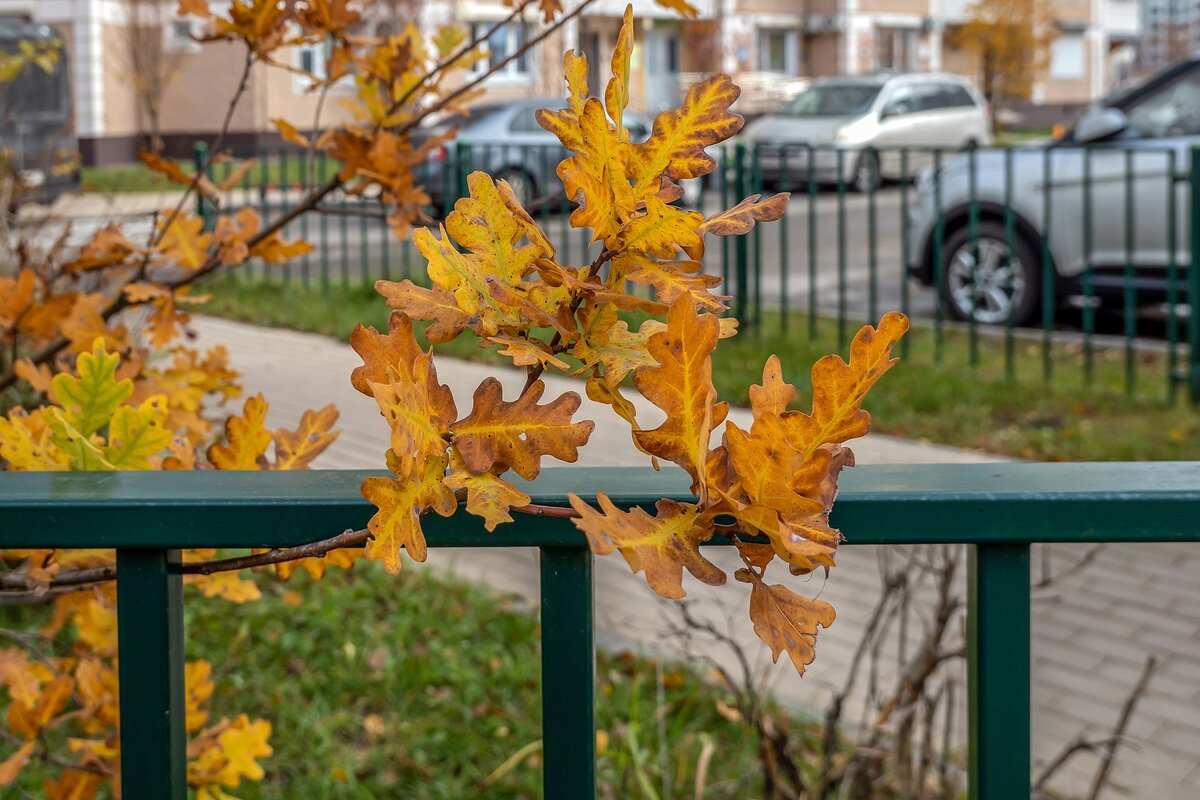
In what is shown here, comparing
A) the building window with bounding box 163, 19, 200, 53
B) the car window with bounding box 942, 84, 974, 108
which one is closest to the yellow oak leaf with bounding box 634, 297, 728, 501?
the car window with bounding box 942, 84, 974, 108

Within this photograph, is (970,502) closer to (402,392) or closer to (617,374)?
(617,374)

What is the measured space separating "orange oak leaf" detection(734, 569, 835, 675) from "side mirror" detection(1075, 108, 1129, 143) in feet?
27.6

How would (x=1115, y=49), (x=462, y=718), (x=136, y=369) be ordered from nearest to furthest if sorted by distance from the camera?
(x=136, y=369), (x=462, y=718), (x=1115, y=49)

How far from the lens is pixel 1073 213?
27.7 feet

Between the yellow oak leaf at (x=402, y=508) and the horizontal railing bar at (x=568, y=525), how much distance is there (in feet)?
0.56

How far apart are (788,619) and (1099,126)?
842cm

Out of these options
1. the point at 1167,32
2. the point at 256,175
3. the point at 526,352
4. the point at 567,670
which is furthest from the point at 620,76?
the point at 1167,32

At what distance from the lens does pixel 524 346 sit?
854 mm

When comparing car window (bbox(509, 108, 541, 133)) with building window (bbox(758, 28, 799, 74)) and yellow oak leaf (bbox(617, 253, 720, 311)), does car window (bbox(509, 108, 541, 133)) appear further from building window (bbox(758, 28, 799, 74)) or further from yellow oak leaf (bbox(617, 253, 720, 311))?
building window (bbox(758, 28, 799, 74))

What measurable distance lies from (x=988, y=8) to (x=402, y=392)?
44.0m

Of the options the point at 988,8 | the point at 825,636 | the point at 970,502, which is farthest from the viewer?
the point at 988,8

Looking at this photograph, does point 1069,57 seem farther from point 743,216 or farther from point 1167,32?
point 743,216

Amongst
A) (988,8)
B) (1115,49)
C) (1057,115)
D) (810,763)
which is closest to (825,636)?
(810,763)

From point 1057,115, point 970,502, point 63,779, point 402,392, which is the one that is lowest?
point 63,779
